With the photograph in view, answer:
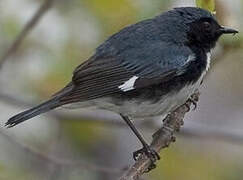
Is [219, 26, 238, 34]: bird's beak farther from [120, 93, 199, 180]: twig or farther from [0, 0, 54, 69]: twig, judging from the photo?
[0, 0, 54, 69]: twig

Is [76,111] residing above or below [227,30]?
above

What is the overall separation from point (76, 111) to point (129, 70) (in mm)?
1170

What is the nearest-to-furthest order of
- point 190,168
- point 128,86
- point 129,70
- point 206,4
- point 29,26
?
point 206,4, point 128,86, point 129,70, point 29,26, point 190,168

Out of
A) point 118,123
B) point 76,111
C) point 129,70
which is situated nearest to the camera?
point 129,70

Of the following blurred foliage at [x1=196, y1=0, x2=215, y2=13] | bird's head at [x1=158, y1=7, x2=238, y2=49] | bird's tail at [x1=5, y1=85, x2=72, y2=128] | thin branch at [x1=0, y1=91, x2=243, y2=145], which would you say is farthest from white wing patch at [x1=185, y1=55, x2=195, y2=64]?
thin branch at [x1=0, y1=91, x2=243, y2=145]

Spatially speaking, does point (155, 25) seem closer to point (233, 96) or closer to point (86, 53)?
point (86, 53)

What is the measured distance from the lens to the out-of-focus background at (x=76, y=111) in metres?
6.84

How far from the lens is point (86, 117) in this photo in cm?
713

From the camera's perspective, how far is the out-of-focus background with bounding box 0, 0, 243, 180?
22.4 feet

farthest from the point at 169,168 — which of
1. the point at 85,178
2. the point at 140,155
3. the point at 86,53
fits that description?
the point at 140,155

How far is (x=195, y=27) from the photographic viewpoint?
6.55 metres

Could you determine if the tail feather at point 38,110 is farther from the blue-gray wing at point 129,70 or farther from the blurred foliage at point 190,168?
the blurred foliage at point 190,168

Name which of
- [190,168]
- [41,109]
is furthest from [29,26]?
[190,168]

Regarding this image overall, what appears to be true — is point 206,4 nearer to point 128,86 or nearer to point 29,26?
point 128,86
